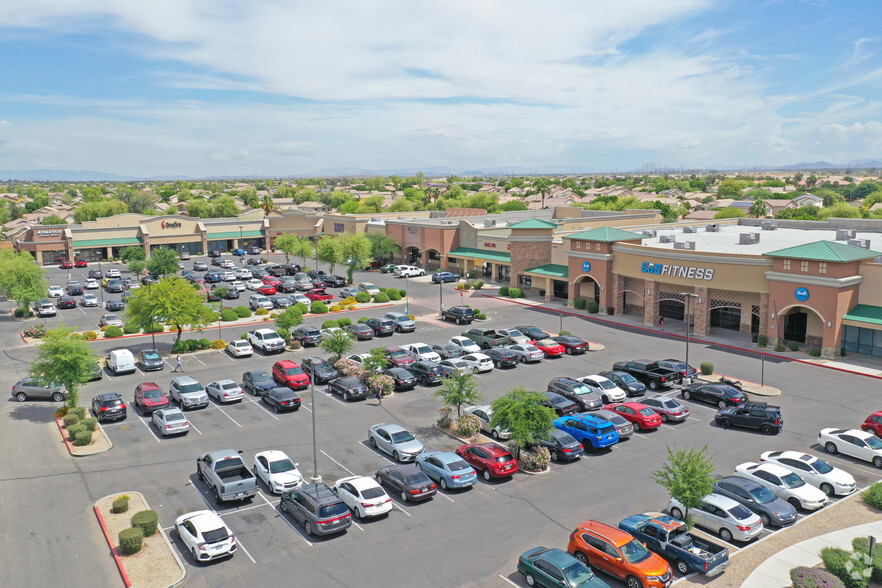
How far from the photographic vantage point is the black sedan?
2566cm

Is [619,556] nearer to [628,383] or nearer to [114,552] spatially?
[114,552]

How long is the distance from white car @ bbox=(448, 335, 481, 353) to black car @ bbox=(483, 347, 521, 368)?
1.34 meters

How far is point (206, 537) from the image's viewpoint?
21812 mm

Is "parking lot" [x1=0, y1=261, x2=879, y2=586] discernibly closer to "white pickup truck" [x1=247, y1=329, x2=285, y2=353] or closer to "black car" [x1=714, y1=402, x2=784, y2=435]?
"black car" [x1=714, y1=402, x2=784, y2=435]

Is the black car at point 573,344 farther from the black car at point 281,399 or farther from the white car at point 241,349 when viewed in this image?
the white car at point 241,349

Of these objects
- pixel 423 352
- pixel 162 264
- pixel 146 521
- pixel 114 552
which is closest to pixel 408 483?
pixel 146 521

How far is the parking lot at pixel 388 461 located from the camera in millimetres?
21656

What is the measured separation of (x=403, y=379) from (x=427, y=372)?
6.32ft

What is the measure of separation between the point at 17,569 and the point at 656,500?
2232 cm

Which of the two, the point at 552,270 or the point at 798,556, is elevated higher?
the point at 552,270

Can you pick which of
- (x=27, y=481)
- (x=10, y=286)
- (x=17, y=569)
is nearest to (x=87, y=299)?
(x=10, y=286)

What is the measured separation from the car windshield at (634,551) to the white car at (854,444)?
1441 cm

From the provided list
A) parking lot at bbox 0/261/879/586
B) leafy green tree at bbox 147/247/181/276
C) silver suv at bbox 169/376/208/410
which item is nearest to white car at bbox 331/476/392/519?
parking lot at bbox 0/261/879/586

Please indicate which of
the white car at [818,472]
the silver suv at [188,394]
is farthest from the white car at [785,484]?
the silver suv at [188,394]
